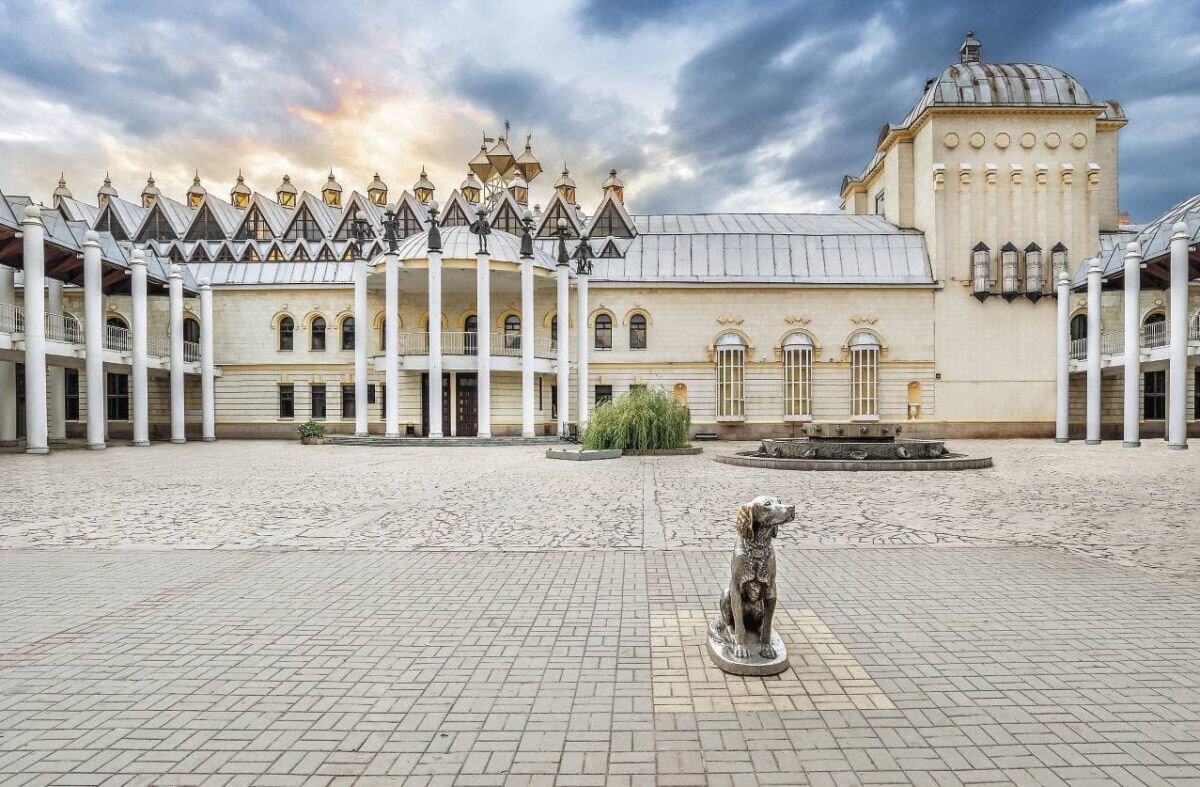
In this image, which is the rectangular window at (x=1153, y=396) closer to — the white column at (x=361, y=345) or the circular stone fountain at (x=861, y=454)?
the circular stone fountain at (x=861, y=454)

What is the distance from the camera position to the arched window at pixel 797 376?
109 ft

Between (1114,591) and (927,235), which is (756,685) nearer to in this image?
(1114,591)

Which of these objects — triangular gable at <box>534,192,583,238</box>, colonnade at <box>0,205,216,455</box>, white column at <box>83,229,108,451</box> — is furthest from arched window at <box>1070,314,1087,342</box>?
white column at <box>83,229,108,451</box>

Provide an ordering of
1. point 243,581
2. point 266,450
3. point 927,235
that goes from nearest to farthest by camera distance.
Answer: point 243,581
point 266,450
point 927,235

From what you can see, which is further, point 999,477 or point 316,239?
point 316,239

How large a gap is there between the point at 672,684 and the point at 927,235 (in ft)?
118

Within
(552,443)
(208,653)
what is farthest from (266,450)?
(208,653)

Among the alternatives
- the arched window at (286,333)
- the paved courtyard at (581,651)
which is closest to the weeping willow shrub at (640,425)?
the paved courtyard at (581,651)

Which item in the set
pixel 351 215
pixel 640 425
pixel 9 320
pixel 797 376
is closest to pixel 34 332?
pixel 9 320

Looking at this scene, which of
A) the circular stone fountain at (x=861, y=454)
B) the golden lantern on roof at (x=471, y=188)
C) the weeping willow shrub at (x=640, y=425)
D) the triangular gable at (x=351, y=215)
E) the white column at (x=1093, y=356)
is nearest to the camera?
the circular stone fountain at (x=861, y=454)

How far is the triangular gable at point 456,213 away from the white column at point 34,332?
2089 centimetres

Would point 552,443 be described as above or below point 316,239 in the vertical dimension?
below

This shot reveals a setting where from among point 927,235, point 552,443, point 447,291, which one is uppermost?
point 927,235

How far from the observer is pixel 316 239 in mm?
40500
